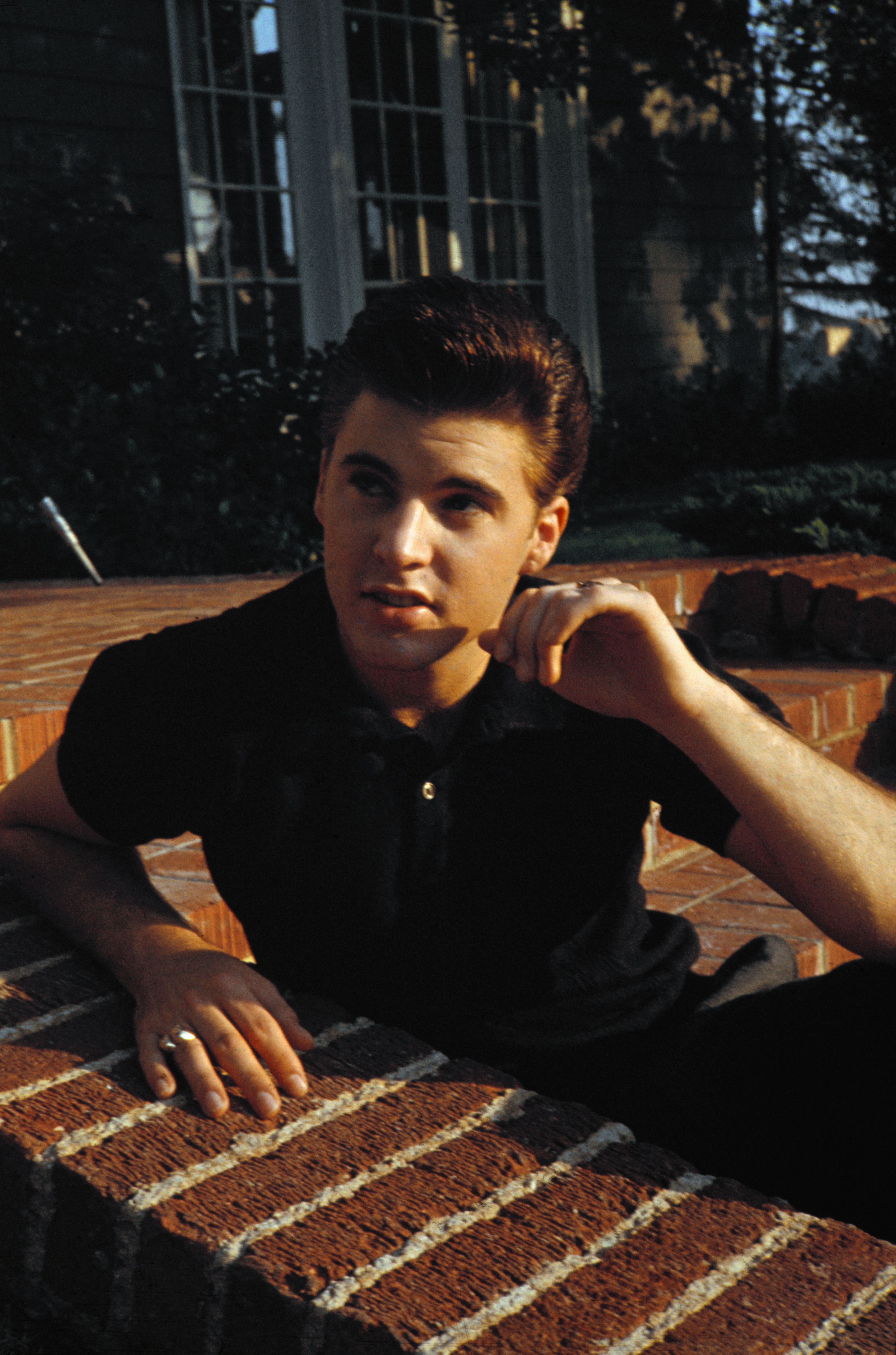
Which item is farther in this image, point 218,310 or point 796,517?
point 218,310

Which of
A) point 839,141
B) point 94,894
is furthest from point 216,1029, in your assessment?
point 839,141

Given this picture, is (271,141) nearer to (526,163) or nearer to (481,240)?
(481,240)

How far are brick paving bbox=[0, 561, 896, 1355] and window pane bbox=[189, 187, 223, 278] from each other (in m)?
7.03

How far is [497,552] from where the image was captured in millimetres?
1685

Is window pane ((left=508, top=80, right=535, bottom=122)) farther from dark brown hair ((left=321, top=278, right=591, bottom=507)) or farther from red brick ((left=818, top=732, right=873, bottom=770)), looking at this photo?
dark brown hair ((left=321, top=278, right=591, bottom=507))

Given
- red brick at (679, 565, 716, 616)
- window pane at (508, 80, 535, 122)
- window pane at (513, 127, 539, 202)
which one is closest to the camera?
red brick at (679, 565, 716, 616)

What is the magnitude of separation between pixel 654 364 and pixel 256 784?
9.56 meters

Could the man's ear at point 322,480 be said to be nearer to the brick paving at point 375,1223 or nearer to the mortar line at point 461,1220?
the brick paving at point 375,1223

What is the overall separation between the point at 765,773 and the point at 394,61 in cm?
852

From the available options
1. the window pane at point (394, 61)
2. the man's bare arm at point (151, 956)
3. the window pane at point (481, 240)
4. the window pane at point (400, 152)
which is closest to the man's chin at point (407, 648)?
the man's bare arm at point (151, 956)

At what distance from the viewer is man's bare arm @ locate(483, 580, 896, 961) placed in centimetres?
158

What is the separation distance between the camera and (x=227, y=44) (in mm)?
7973

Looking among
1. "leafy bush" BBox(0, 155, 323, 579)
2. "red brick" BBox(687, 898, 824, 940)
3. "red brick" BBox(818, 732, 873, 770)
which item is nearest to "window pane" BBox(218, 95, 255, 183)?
"leafy bush" BBox(0, 155, 323, 579)

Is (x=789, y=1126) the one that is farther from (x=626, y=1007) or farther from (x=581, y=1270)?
(x=581, y=1270)
